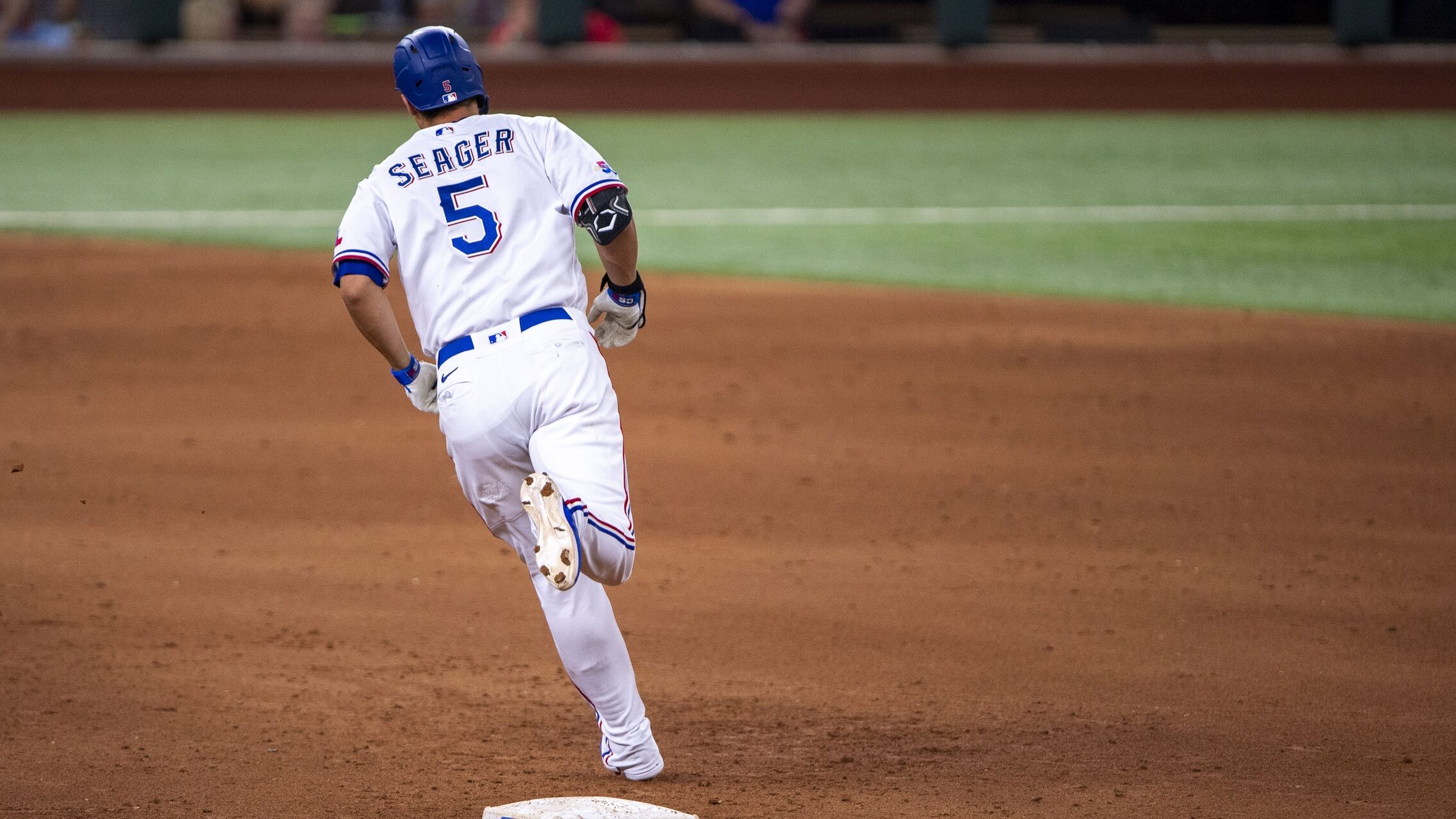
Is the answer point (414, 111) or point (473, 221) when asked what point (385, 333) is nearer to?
point (473, 221)

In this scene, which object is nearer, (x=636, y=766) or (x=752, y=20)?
(x=636, y=766)

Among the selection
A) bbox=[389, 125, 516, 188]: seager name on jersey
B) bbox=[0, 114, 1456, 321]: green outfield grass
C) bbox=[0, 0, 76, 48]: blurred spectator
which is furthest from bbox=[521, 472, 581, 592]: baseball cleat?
bbox=[0, 0, 76, 48]: blurred spectator

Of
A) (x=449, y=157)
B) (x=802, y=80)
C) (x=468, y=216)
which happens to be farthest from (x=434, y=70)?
(x=802, y=80)

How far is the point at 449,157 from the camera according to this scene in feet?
12.3

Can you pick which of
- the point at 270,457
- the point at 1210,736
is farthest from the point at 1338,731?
the point at 270,457

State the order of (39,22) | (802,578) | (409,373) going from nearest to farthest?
(409,373) → (802,578) → (39,22)

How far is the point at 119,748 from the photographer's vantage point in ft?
13.5

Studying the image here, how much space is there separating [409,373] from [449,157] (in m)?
0.52

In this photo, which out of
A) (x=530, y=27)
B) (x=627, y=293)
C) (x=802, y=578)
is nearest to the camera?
(x=627, y=293)

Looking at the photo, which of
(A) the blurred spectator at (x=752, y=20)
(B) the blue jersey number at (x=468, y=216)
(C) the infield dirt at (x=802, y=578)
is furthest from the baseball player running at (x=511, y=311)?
(A) the blurred spectator at (x=752, y=20)

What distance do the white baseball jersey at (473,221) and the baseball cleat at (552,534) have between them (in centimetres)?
51

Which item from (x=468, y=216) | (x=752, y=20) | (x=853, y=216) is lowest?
(x=853, y=216)

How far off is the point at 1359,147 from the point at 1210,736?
13.4m

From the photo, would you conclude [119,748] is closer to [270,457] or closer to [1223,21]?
[270,457]
